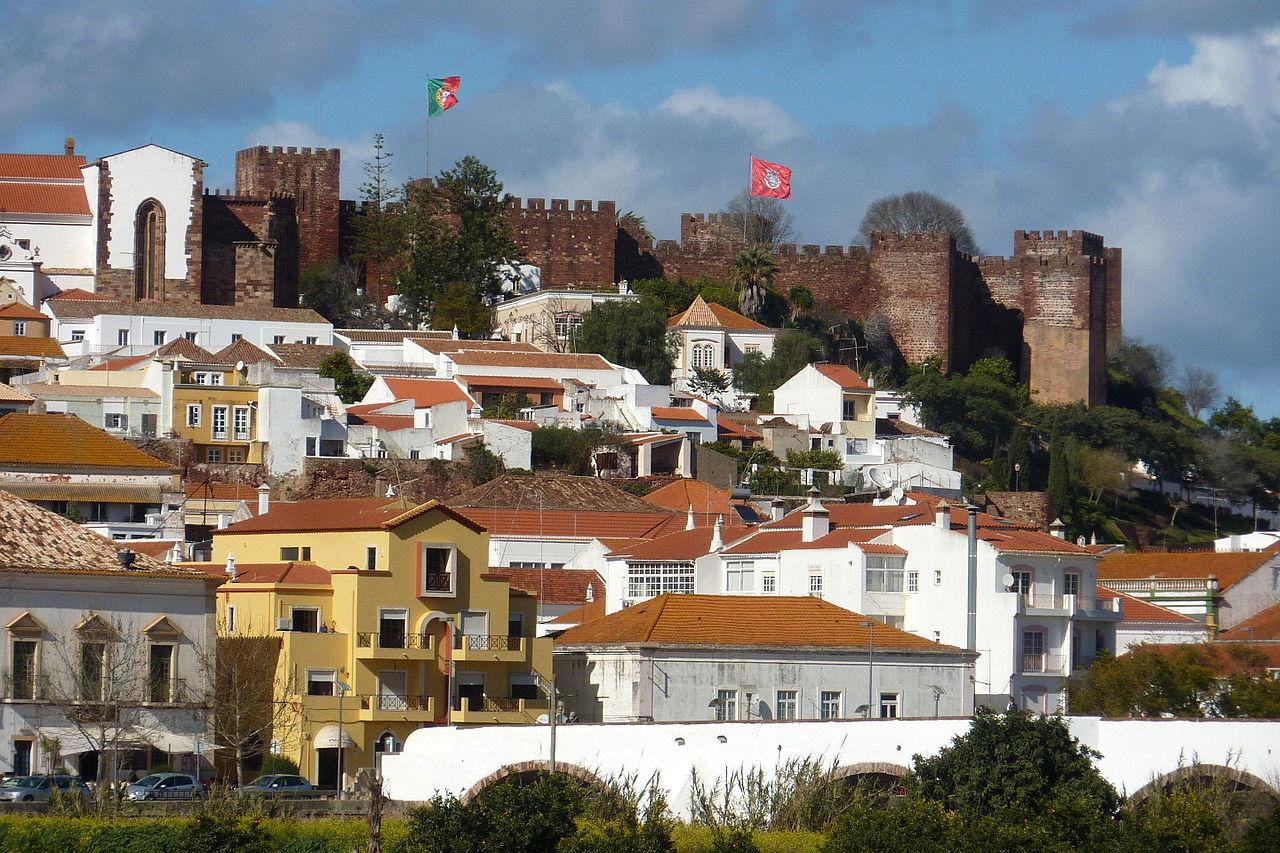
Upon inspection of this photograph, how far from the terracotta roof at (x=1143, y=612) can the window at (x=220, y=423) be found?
2621 centimetres

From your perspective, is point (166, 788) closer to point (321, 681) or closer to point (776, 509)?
point (321, 681)

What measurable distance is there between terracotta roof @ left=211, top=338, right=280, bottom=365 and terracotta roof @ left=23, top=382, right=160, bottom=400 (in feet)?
11.6

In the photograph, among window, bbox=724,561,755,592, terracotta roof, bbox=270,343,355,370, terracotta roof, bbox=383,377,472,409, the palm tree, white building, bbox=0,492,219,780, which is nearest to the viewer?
white building, bbox=0,492,219,780

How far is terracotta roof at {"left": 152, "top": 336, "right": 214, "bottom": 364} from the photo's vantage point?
80.3 metres

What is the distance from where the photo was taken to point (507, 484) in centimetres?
7144

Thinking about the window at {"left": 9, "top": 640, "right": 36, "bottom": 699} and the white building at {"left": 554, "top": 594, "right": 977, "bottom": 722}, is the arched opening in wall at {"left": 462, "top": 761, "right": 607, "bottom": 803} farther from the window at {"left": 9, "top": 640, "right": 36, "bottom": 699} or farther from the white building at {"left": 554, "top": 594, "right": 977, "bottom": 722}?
the window at {"left": 9, "top": 640, "right": 36, "bottom": 699}

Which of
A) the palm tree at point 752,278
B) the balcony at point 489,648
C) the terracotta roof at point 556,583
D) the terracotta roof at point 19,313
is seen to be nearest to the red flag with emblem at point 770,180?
the palm tree at point 752,278

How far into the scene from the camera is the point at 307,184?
100 m

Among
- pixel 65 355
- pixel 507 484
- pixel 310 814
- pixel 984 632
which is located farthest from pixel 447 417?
pixel 310 814

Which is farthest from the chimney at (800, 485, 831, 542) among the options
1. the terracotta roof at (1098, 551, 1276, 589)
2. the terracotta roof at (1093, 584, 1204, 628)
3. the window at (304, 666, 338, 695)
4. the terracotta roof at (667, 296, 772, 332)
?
the terracotta roof at (667, 296, 772, 332)

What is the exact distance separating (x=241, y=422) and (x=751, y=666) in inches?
1237

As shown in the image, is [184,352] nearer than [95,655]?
No

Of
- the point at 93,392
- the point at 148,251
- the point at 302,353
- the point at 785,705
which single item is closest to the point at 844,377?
the point at 302,353

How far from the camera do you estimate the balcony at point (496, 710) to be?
49.8 meters
